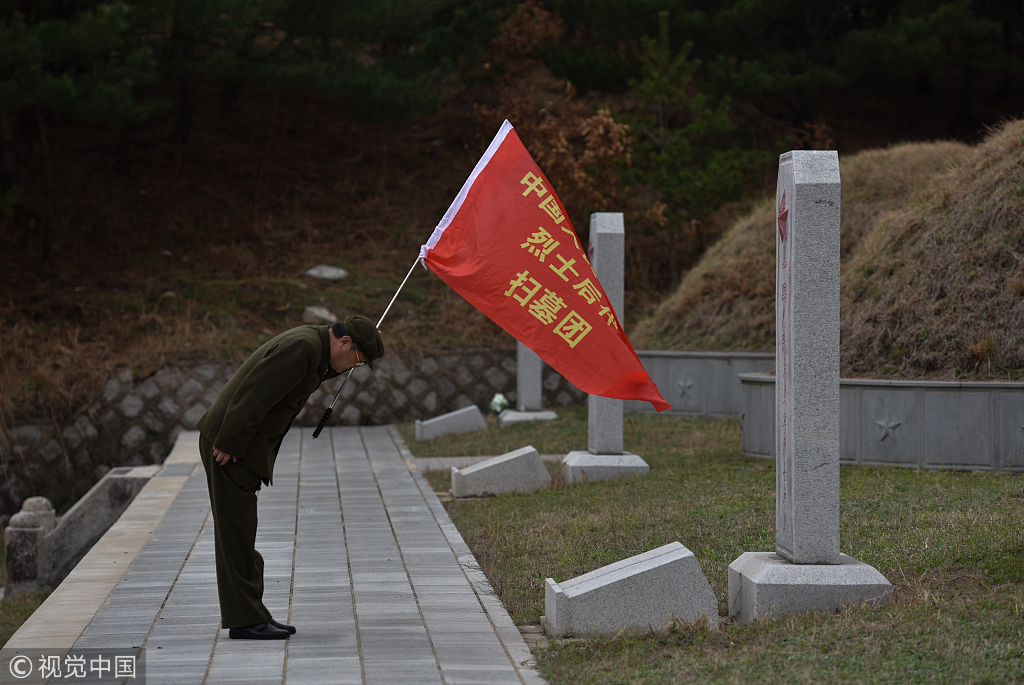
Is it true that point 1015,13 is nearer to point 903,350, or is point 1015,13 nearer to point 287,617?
point 903,350

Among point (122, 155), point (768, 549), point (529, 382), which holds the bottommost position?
point (768, 549)

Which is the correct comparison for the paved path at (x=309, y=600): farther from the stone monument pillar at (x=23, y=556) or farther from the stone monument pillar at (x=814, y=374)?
the stone monument pillar at (x=814, y=374)

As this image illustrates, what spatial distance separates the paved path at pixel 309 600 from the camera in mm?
4160

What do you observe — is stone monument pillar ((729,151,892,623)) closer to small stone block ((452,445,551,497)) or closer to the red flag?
the red flag

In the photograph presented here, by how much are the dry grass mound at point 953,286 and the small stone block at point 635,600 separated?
5407 millimetres

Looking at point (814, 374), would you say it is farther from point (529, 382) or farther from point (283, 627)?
point (529, 382)

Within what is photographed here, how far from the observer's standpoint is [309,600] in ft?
17.3

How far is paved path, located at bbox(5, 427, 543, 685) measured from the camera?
13.6 ft

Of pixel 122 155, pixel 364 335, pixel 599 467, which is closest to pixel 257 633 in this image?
pixel 364 335

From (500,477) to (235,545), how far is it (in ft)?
13.4

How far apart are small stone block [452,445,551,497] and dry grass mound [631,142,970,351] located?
644 centimetres

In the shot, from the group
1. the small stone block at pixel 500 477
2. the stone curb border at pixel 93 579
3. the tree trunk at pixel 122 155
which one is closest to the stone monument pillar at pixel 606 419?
the small stone block at pixel 500 477

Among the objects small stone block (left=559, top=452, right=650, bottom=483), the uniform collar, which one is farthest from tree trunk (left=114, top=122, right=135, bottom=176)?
the uniform collar

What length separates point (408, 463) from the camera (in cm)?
1079
